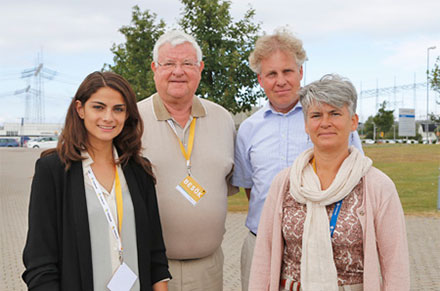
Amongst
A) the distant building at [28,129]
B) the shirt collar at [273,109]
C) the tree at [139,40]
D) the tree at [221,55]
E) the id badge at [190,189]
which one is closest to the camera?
the id badge at [190,189]

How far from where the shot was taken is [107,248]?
254 cm

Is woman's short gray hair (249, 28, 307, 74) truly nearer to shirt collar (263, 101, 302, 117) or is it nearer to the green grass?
shirt collar (263, 101, 302, 117)

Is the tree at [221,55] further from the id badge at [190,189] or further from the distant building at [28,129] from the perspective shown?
the distant building at [28,129]

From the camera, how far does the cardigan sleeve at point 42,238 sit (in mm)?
2410

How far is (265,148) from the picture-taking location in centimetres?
357

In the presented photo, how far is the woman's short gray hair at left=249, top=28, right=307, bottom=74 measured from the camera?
3480 millimetres

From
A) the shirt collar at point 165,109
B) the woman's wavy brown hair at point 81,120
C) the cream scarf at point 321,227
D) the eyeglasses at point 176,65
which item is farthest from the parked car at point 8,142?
Result: the cream scarf at point 321,227

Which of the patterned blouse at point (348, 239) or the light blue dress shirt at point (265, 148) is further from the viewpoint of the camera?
the light blue dress shirt at point (265, 148)

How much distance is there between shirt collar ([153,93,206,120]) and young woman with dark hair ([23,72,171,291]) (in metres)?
0.69

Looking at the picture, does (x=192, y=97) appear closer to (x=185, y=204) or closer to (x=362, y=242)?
(x=185, y=204)

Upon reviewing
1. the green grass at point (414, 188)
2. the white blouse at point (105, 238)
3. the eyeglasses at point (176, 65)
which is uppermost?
the eyeglasses at point (176, 65)

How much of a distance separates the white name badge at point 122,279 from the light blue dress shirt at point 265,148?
1.22 m

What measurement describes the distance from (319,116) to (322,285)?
3.09ft

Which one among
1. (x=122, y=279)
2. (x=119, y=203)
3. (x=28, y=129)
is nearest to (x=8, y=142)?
(x=28, y=129)
